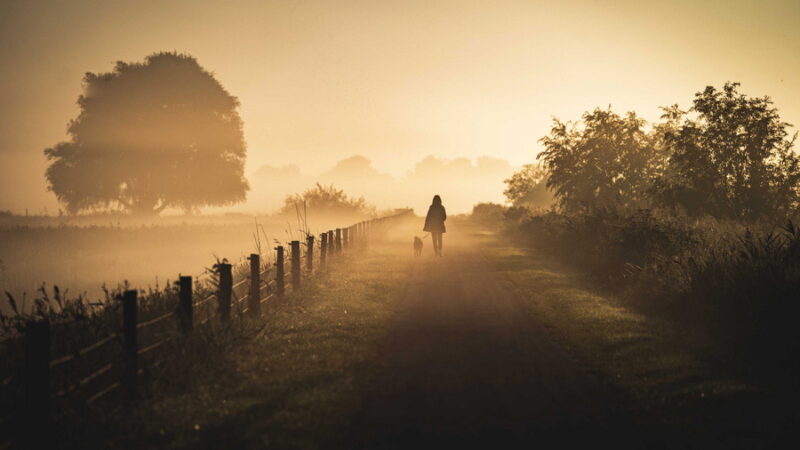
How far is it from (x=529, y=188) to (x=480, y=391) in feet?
193

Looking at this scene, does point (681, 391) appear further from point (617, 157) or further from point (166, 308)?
point (617, 157)

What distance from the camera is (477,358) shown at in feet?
26.8

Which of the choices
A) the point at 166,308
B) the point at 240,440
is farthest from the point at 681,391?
Result: the point at 166,308

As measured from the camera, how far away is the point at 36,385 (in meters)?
5.44

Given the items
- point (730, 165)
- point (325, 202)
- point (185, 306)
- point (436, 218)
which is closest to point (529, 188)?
point (325, 202)

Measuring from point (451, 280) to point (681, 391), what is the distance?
9.92 meters

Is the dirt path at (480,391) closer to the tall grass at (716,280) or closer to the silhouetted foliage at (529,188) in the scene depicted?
the tall grass at (716,280)

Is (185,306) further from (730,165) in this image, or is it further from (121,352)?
(730,165)

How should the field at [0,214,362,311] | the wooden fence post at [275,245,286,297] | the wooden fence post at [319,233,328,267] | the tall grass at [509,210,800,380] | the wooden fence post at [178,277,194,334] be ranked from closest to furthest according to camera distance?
the wooden fence post at [178,277,194,334] → the tall grass at [509,210,800,380] → the wooden fence post at [275,245,286,297] → the wooden fence post at [319,233,328,267] → the field at [0,214,362,311]

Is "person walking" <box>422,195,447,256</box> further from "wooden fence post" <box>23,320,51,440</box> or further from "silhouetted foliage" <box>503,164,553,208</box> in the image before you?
"silhouetted foliage" <box>503,164,553,208</box>

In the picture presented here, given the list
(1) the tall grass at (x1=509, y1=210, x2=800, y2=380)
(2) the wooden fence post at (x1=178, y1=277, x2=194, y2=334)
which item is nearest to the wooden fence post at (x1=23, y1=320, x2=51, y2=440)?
(2) the wooden fence post at (x1=178, y1=277, x2=194, y2=334)

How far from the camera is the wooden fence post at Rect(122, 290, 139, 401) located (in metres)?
6.68

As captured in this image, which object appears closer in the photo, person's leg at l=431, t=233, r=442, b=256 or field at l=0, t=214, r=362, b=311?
field at l=0, t=214, r=362, b=311

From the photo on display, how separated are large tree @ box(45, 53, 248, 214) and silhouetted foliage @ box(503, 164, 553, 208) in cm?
3374
